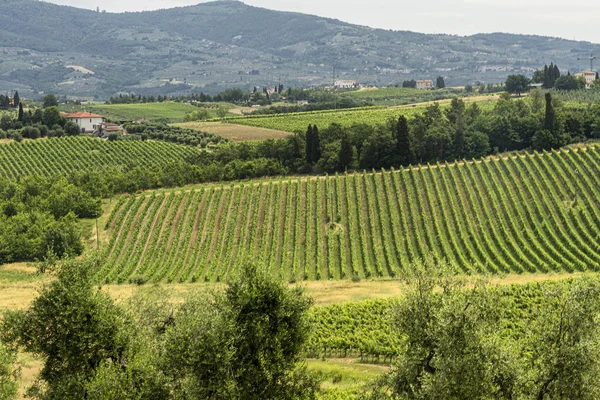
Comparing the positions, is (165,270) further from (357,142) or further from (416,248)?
(357,142)

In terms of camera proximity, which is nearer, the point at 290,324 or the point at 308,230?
the point at 290,324

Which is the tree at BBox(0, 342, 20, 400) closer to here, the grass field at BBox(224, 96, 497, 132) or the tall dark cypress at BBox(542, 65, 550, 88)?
the grass field at BBox(224, 96, 497, 132)

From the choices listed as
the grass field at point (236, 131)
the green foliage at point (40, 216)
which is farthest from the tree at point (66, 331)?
the grass field at point (236, 131)

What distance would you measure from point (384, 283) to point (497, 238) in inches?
615

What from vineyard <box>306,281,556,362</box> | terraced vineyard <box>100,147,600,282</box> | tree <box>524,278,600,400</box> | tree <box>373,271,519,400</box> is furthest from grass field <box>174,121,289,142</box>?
tree <box>524,278,600,400</box>

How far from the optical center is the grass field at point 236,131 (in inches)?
4939

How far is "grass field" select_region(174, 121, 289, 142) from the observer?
412 ft

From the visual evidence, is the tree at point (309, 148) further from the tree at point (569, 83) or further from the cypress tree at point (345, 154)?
the tree at point (569, 83)

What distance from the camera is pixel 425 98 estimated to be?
607ft

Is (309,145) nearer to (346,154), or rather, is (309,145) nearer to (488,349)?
(346,154)

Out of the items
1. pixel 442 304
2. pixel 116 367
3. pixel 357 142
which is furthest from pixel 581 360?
pixel 357 142

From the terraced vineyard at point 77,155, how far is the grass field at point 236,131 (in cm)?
1323

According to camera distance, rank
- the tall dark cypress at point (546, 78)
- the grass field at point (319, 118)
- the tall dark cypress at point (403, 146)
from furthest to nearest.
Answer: the tall dark cypress at point (546, 78) → the grass field at point (319, 118) → the tall dark cypress at point (403, 146)

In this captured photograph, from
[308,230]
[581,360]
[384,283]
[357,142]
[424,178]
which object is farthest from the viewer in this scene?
[357,142]
